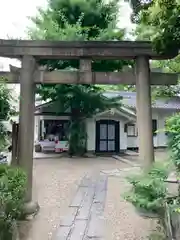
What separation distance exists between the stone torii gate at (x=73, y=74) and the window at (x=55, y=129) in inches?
536

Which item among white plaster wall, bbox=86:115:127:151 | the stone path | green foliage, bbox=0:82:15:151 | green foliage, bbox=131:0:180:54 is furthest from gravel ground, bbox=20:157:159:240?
white plaster wall, bbox=86:115:127:151

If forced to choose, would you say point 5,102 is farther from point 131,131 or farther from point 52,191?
point 131,131

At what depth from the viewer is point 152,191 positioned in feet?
13.8

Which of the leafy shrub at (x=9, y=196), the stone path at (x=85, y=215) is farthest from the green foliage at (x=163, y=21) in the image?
the stone path at (x=85, y=215)

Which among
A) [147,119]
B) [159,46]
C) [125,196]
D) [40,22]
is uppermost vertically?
[40,22]

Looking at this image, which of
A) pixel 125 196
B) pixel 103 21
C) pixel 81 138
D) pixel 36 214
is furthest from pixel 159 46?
pixel 81 138

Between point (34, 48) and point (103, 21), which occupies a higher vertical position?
point (103, 21)

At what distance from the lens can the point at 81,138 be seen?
57.4 feet

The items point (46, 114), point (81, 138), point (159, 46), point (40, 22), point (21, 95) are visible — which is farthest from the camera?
point (46, 114)

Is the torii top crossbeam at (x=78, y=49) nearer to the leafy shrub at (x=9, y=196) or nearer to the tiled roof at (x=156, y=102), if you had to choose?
the leafy shrub at (x=9, y=196)

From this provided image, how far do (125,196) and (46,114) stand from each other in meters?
14.8

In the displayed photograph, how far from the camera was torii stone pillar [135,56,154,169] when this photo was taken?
5941 mm

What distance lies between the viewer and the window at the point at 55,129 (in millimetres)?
19781

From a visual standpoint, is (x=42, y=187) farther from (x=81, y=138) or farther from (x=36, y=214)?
(x=81, y=138)
